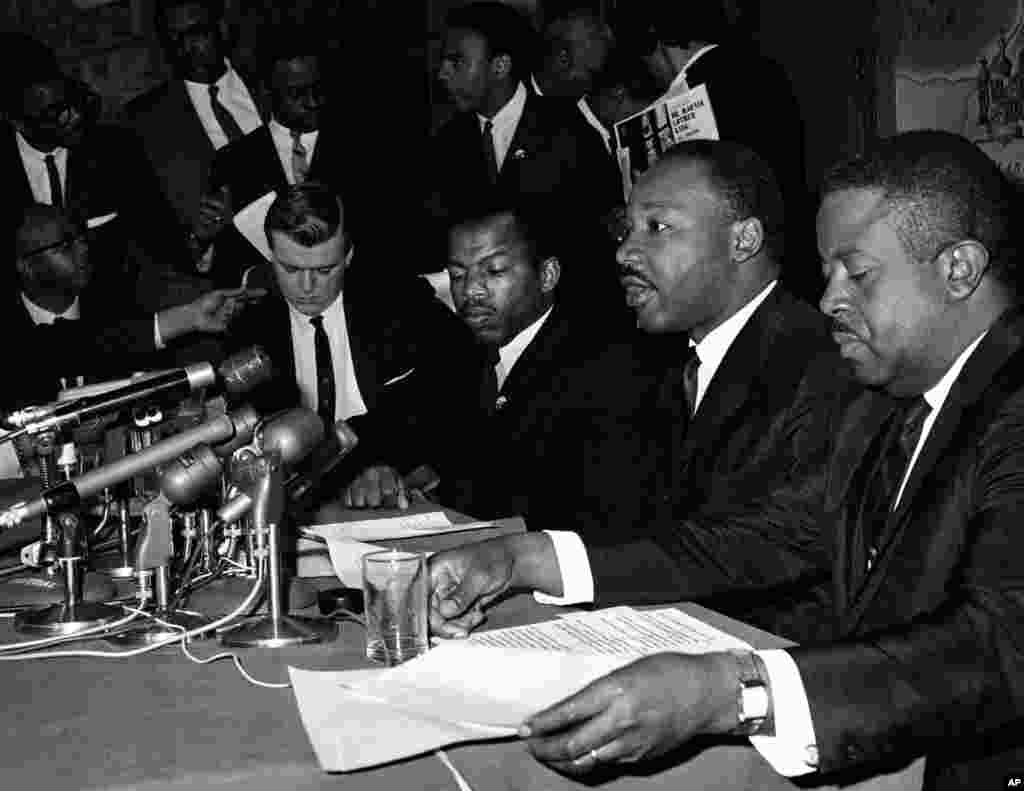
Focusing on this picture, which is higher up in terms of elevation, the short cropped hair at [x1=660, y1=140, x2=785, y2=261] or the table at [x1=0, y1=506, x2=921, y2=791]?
the short cropped hair at [x1=660, y1=140, x2=785, y2=261]

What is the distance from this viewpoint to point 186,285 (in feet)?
16.9

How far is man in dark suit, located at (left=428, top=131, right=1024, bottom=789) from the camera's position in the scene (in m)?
1.42

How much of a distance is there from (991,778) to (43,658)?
1.26 meters

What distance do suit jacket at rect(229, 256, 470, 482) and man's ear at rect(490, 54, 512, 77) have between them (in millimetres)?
817

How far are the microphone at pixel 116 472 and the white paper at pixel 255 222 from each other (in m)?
2.87

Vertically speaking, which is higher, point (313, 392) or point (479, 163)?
point (479, 163)

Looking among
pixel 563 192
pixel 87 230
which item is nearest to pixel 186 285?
pixel 87 230

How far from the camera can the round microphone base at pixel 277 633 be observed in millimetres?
1868

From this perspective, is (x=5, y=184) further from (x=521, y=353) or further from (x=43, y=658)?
(x=43, y=658)

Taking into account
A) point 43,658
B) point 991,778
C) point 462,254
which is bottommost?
point 991,778

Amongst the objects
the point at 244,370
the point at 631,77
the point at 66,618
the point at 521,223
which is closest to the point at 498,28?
the point at 631,77

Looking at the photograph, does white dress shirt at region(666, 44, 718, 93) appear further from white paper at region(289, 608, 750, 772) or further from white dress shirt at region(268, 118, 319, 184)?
white paper at region(289, 608, 750, 772)

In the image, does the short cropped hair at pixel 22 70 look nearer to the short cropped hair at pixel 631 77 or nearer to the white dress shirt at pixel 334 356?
the white dress shirt at pixel 334 356

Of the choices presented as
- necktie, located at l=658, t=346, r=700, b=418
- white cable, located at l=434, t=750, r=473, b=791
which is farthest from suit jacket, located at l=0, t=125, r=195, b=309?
white cable, located at l=434, t=750, r=473, b=791
